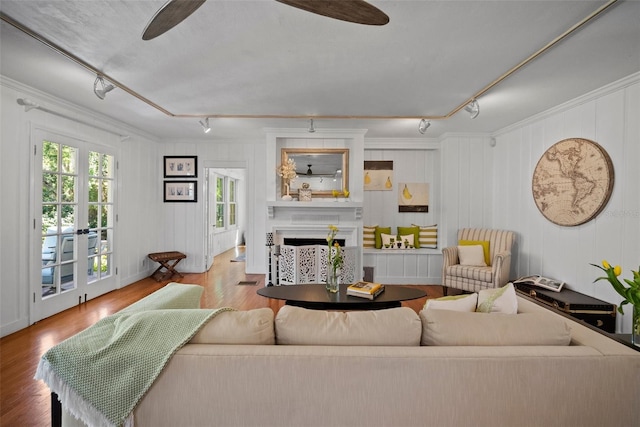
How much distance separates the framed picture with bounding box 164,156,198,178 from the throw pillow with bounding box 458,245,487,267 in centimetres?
475

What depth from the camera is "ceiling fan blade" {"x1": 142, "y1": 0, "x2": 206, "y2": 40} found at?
1.40 m

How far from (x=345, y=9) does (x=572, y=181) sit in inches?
134

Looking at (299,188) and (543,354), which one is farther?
(299,188)

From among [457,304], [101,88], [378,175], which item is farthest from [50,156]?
[378,175]

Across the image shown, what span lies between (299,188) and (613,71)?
384 cm

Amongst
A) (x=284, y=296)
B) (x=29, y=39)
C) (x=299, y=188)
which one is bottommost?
(x=284, y=296)

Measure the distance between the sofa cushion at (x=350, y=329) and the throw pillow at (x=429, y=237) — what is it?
4.16 meters

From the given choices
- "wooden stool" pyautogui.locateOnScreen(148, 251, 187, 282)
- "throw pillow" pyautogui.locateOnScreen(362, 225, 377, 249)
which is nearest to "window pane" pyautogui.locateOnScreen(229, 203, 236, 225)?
"wooden stool" pyautogui.locateOnScreen(148, 251, 187, 282)

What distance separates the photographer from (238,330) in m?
1.27

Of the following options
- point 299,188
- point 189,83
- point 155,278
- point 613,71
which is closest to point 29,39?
point 189,83

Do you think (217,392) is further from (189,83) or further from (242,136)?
(242,136)

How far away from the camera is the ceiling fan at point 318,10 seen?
140 centimetres

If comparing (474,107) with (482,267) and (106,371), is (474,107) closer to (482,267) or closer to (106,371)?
(482,267)

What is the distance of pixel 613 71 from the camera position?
2670 millimetres
